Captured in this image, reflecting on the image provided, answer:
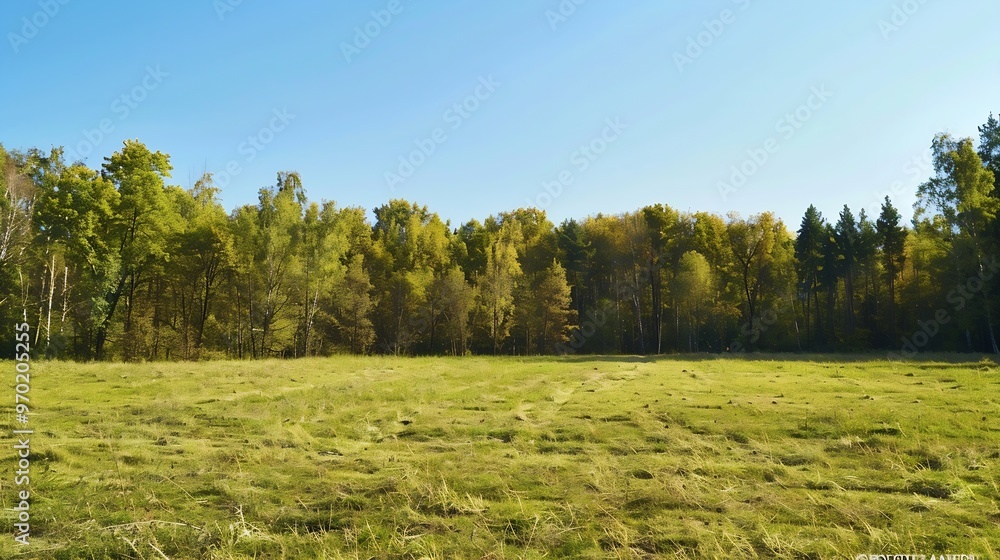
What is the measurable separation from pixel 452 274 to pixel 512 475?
5047cm

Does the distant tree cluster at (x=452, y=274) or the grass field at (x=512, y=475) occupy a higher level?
the distant tree cluster at (x=452, y=274)

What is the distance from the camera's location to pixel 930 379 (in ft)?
77.0

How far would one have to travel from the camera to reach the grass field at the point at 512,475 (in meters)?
6.91

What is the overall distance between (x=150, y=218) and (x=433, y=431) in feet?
130

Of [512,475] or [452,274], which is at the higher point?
[452,274]

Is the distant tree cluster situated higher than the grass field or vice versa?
the distant tree cluster

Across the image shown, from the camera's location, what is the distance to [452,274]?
2350 inches

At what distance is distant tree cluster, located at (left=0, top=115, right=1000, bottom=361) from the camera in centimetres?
4206

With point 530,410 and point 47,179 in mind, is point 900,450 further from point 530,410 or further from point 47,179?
point 47,179

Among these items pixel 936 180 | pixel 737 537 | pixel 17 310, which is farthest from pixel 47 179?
pixel 936 180

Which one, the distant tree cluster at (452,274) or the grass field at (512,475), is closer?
the grass field at (512,475)

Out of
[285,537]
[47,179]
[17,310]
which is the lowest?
[285,537]

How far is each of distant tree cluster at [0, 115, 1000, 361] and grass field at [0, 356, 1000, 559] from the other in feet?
90.7

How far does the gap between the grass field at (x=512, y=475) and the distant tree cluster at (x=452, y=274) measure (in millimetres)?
27656
